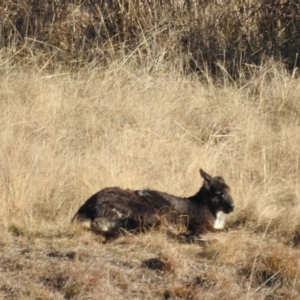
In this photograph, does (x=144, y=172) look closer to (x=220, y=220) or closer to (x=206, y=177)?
(x=206, y=177)

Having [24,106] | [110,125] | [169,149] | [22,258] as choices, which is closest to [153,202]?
[22,258]

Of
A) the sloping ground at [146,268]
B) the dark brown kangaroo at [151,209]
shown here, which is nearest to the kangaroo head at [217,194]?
the dark brown kangaroo at [151,209]

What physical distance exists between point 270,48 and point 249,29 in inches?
18.4

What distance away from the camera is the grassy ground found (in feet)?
23.9

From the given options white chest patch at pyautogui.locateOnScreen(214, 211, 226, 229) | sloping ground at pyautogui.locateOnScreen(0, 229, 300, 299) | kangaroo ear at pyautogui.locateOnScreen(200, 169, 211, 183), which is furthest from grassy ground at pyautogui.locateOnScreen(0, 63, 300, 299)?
kangaroo ear at pyautogui.locateOnScreen(200, 169, 211, 183)

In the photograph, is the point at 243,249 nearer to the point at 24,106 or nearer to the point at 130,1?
the point at 24,106

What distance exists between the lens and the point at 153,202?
27.9 feet

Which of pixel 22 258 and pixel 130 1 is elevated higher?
pixel 130 1

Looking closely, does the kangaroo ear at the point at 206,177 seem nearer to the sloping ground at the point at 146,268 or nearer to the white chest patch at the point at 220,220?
the white chest patch at the point at 220,220

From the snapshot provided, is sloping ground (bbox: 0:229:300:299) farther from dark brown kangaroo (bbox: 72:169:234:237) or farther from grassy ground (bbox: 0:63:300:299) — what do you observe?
dark brown kangaroo (bbox: 72:169:234:237)

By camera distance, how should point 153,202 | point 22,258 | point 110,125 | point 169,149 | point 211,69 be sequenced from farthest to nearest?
point 211,69 < point 110,125 < point 169,149 < point 153,202 < point 22,258

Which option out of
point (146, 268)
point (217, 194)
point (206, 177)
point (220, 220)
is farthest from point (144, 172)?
point (146, 268)

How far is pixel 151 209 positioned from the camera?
8.41 meters

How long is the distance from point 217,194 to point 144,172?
1.22 metres
